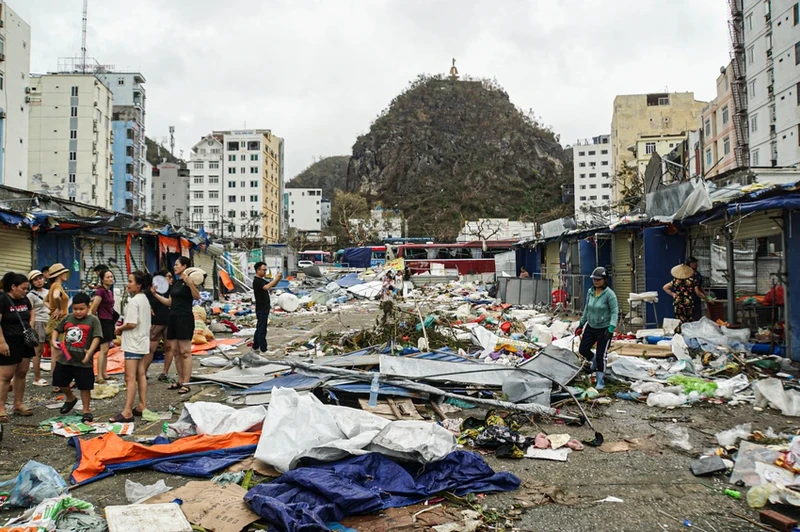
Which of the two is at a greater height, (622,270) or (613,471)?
(622,270)

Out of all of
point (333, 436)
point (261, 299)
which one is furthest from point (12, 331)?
point (261, 299)

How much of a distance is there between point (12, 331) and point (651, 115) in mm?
71433

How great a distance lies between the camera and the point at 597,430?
514cm

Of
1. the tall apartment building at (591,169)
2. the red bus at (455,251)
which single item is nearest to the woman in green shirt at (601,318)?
the red bus at (455,251)

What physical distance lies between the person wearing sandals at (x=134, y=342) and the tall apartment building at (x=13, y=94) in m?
36.9

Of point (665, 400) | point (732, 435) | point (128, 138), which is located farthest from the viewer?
point (128, 138)

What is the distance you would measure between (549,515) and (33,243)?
11.0 meters

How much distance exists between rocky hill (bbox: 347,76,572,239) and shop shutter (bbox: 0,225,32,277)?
67522 mm

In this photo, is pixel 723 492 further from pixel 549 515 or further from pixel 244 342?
pixel 244 342

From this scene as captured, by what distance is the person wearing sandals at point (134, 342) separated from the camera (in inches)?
210

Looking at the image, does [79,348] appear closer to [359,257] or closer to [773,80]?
[359,257]

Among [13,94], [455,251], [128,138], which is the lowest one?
[455,251]

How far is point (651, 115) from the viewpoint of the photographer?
64.6 metres

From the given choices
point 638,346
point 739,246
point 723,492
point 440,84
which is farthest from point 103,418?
point 440,84
